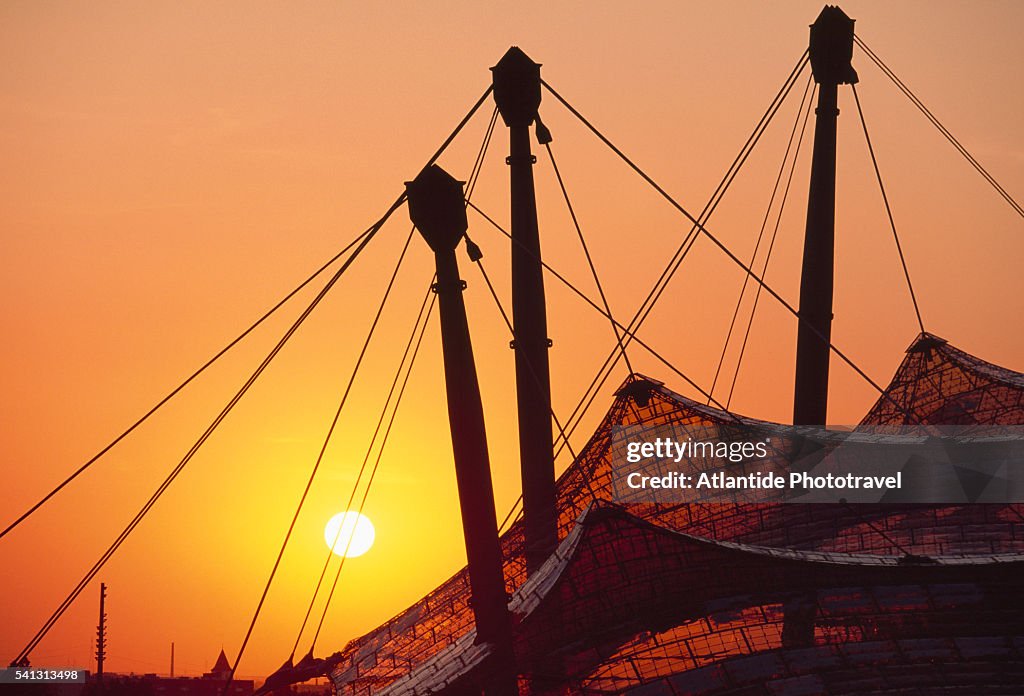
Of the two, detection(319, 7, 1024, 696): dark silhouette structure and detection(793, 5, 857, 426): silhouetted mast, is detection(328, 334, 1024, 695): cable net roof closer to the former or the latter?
detection(319, 7, 1024, 696): dark silhouette structure

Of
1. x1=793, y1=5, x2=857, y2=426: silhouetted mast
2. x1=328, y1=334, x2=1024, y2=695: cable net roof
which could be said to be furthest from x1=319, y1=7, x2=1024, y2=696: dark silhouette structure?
x1=793, y1=5, x2=857, y2=426: silhouetted mast

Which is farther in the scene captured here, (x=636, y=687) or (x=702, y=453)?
(x=702, y=453)

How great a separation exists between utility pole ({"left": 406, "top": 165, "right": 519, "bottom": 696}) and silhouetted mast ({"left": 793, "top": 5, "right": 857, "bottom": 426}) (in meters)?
17.3

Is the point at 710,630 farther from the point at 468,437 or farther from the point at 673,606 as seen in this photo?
the point at 468,437

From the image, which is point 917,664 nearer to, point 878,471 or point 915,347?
point 878,471

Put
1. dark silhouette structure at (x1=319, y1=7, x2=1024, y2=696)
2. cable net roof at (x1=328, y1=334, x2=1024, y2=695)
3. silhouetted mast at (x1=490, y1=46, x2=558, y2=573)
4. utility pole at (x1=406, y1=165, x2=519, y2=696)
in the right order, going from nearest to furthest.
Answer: utility pole at (x1=406, y1=165, x2=519, y2=696)
dark silhouette structure at (x1=319, y1=7, x2=1024, y2=696)
cable net roof at (x1=328, y1=334, x2=1024, y2=695)
silhouetted mast at (x1=490, y1=46, x2=558, y2=573)

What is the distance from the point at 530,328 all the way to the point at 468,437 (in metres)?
10.7

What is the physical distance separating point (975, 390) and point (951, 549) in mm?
13372

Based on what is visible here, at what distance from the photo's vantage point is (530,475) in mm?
43562

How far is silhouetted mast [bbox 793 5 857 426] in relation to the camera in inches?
1847

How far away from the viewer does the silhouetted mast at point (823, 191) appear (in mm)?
46906

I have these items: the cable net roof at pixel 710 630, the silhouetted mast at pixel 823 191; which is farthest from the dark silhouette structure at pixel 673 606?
the silhouetted mast at pixel 823 191

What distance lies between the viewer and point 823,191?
4712 cm

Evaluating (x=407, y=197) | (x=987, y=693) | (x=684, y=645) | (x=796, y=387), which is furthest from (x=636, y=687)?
(x=796, y=387)
